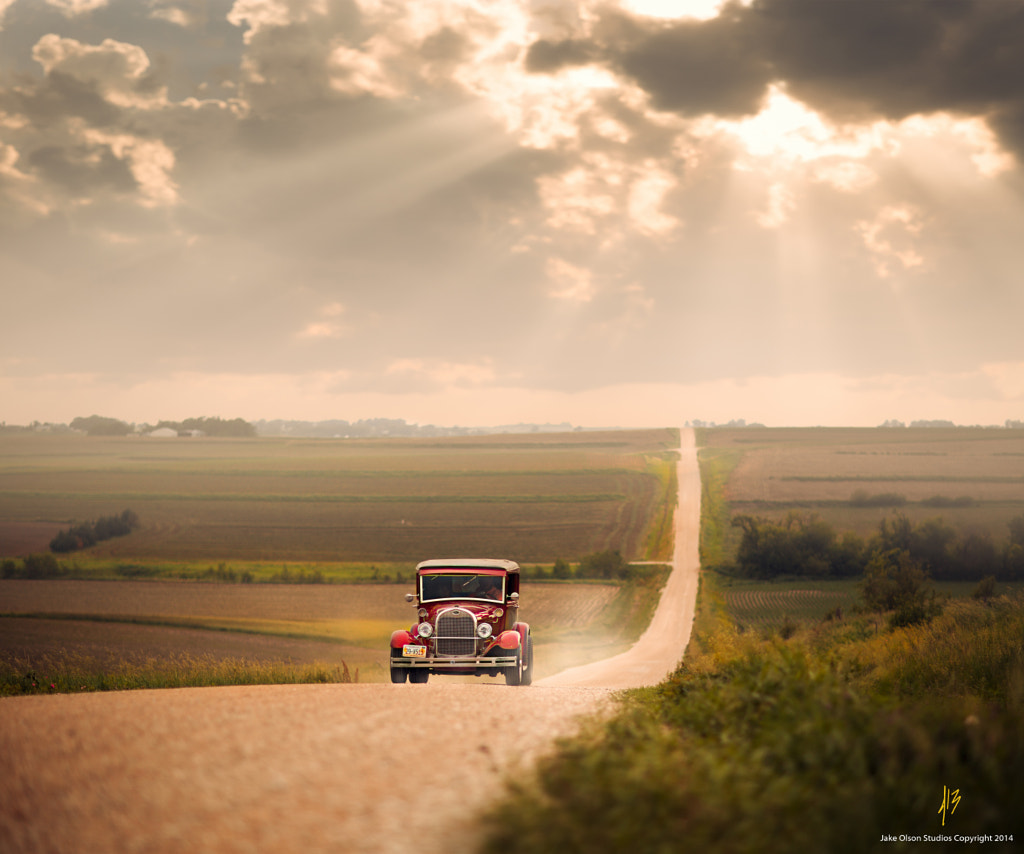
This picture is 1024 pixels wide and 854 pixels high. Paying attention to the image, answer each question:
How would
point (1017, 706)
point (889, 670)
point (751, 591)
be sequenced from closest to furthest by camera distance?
point (1017, 706)
point (889, 670)
point (751, 591)

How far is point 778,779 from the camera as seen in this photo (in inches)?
257

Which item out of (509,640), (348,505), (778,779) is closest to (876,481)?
(348,505)

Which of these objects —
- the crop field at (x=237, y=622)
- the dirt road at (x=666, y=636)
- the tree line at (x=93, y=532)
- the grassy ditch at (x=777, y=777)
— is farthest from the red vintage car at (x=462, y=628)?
the tree line at (x=93, y=532)

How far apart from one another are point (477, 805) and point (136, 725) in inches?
220

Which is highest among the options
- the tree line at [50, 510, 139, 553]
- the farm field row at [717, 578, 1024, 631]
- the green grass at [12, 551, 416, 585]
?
the tree line at [50, 510, 139, 553]

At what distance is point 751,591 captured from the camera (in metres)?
83.8

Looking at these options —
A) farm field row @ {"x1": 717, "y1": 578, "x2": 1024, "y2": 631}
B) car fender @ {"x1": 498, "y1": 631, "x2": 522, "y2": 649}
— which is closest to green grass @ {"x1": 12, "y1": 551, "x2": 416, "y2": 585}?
farm field row @ {"x1": 717, "y1": 578, "x2": 1024, "y2": 631}

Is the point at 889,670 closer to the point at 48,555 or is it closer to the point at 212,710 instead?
the point at 212,710

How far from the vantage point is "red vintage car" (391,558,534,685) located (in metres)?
20.2

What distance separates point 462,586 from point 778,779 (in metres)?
14.8

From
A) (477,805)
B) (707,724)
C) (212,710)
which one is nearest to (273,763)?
(477,805)

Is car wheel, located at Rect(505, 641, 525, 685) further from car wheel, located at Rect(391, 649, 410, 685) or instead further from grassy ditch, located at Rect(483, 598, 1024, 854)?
grassy ditch, located at Rect(483, 598, 1024, 854)

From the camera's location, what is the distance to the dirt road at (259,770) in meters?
6.04

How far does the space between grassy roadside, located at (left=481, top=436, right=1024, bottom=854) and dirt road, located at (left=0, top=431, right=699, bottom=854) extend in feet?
2.44
